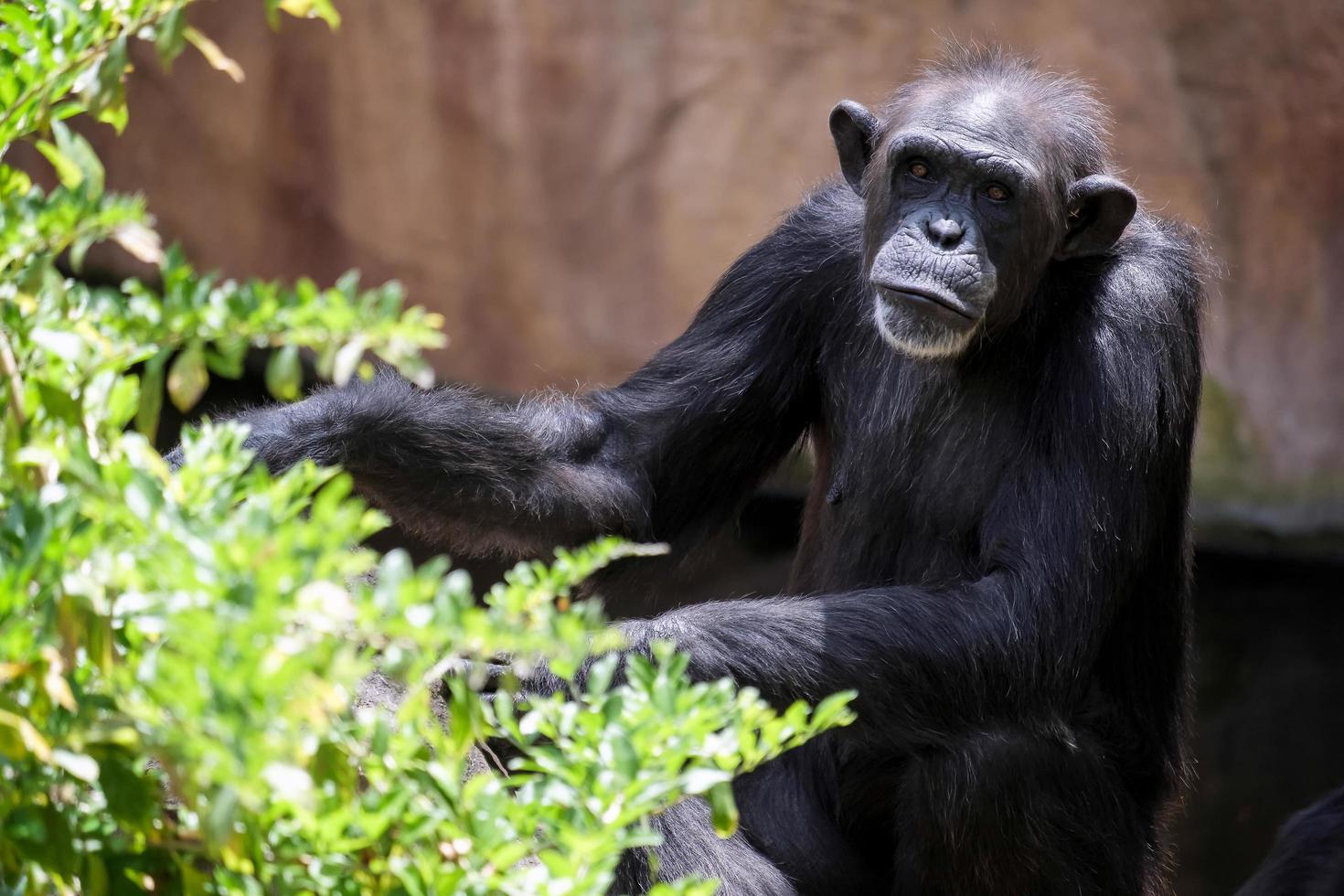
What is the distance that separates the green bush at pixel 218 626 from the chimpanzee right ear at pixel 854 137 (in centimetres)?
272

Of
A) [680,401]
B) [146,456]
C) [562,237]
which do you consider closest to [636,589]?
[680,401]

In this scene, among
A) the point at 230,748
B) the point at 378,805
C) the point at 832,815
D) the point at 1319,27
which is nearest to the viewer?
the point at 230,748

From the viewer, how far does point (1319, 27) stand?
8.73 metres

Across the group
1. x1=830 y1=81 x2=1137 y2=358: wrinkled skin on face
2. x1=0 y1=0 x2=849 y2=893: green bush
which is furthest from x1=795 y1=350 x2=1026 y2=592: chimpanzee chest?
x1=0 y1=0 x2=849 y2=893: green bush

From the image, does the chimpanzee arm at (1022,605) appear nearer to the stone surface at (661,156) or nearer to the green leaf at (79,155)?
the green leaf at (79,155)

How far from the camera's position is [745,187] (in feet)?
31.3

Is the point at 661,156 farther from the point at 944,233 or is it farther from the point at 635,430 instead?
the point at 944,233

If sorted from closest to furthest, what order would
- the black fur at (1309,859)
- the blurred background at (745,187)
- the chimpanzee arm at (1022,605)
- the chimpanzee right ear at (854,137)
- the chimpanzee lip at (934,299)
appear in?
the chimpanzee arm at (1022,605), the chimpanzee lip at (934,299), the black fur at (1309,859), the chimpanzee right ear at (854,137), the blurred background at (745,187)

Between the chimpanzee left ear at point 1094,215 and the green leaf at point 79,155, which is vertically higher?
the chimpanzee left ear at point 1094,215

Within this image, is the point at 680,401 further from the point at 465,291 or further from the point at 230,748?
the point at 465,291

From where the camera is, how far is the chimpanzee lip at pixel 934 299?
409 centimetres

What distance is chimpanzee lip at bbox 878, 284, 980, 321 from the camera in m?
4.09

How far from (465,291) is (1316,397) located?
4984mm

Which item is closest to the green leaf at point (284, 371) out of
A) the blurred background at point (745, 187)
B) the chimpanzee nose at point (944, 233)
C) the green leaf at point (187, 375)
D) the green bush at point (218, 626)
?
the green bush at point (218, 626)
